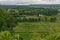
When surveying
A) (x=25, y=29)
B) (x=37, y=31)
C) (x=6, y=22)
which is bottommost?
(x=25, y=29)

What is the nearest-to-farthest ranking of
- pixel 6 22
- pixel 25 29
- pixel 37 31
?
pixel 6 22 < pixel 37 31 < pixel 25 29

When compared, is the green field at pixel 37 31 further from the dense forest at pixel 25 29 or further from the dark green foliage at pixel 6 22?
the dark green foliage at pixel 6 22

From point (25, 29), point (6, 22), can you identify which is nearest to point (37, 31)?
point (25, 29)

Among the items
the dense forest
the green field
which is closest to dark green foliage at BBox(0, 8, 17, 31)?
the dense forest

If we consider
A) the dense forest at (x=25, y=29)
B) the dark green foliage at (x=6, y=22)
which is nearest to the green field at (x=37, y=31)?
the dense forest at (x=25, y=29)

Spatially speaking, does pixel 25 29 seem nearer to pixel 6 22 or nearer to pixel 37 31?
pixel 37 31

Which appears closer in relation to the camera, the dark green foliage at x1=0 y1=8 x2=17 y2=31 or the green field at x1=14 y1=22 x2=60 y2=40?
the green field at x1=14 y1=22 x2=60 y2=40

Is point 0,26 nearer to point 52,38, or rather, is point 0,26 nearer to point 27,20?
point 52,38

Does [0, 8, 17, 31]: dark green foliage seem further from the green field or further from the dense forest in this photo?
the green field

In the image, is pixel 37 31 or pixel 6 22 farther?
pixel 37 31

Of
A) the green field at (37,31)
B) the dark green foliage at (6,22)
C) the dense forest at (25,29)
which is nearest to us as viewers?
the dense forest at (25,29)

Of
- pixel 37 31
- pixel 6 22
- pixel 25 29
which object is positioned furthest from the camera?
pixel 25 29

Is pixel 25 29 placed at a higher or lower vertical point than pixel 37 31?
lower
